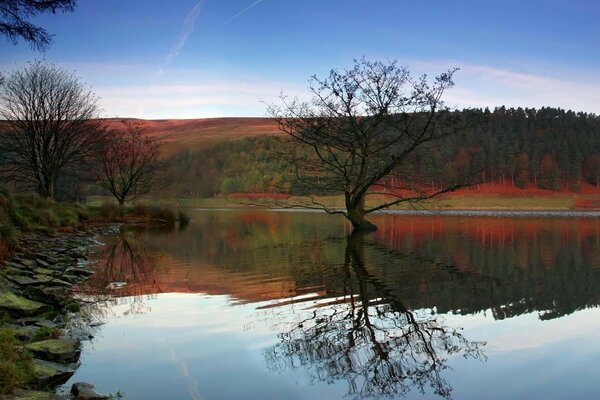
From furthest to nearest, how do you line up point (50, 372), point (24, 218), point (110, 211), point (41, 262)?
1. point (110, 211)
2. point (24, 218)
3. point (41, 262)
4. point (50, 372)

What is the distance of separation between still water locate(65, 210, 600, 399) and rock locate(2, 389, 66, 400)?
73cm

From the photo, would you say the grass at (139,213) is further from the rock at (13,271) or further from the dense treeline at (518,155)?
the dense treeline at (518,155)

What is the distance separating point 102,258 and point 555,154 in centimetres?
12474

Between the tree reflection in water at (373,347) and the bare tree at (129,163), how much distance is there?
39.3 meters

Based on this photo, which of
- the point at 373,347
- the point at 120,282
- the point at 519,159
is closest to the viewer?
the point at 373,347

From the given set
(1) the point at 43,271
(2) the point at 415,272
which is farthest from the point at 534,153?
(1) the point at 43,271

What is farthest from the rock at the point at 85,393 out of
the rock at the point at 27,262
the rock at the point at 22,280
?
the rock at the point at 27,262

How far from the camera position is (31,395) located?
15.7 ft

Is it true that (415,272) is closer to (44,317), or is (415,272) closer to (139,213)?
(44,317)

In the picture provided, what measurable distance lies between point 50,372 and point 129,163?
1721 inches

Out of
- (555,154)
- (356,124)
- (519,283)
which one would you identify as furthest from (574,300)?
(555,154)

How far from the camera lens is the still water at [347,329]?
19.0ft

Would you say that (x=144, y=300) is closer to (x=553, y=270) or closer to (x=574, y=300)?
(x=574, y=300)

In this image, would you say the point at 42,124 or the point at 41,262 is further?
the point at 42,124
